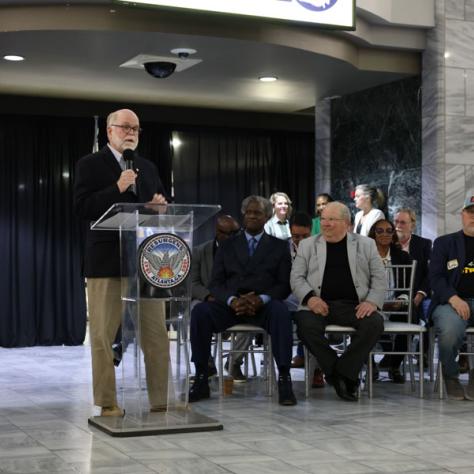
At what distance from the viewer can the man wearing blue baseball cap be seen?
18.7 ft

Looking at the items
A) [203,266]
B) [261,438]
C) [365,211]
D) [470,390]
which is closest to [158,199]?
[261,438]

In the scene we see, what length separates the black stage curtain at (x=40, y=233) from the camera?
9.43m

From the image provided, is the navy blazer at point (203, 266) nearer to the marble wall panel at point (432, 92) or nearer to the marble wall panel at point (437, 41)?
the marble wall panel at point (432, 92)

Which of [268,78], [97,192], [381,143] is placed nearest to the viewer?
[97,192]

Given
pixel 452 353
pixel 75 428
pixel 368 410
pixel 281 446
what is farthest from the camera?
pixel 452 353

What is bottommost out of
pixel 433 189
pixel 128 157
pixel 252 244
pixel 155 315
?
pixel 155 315

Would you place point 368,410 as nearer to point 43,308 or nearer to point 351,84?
point 351,84

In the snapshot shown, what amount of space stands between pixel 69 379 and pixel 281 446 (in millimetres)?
2812

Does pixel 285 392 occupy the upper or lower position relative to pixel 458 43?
lower

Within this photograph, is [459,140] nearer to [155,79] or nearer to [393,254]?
[393,254]

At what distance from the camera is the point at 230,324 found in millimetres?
5871

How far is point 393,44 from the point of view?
7984 millimetres

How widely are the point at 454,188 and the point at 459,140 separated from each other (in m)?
0.40

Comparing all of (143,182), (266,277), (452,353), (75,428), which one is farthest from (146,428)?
(452,353)
